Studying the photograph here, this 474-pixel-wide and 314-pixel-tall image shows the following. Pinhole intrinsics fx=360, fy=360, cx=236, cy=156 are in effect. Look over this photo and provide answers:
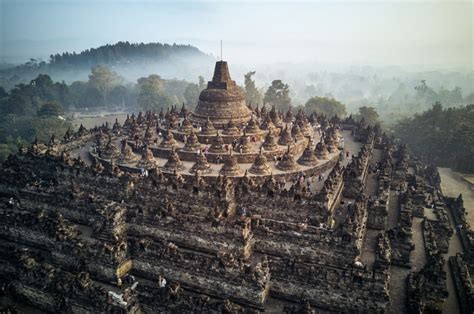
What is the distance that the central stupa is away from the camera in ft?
118

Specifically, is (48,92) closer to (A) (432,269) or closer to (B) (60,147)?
(B) (60,147)

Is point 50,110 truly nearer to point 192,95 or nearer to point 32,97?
point 32,97

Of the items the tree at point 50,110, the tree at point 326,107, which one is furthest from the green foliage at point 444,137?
the tree at point 50,110

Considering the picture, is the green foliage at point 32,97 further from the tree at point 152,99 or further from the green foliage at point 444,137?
the green foliage at point 444,137

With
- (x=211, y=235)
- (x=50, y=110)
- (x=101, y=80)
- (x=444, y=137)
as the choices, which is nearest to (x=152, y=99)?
(x=101, y=80)

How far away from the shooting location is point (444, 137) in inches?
1795

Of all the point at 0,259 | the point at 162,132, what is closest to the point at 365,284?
the point at 0,259

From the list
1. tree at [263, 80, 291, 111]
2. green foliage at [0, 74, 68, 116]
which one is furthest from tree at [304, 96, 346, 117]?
green foliage at [0, 74, 68, 116]

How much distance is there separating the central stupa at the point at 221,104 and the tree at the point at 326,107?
2983 centimetres

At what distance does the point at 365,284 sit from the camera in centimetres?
1463

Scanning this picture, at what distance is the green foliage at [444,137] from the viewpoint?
41.3 meters

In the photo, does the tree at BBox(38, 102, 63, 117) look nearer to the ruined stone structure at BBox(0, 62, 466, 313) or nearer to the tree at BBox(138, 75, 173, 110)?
the tree at BBox(138, 75, 173, 110)

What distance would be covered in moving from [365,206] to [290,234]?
6.59 meters

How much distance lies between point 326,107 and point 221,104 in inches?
1323
